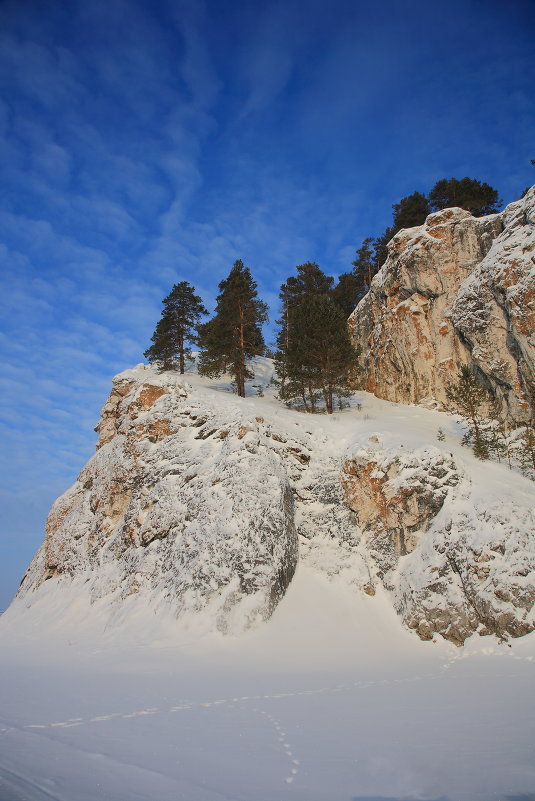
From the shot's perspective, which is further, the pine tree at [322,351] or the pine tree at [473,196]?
the pine tree at [473,196]

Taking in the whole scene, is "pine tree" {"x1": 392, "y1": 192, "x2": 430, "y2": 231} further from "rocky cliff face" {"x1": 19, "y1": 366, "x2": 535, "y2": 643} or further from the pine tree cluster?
"rocky cliff face" {"x1": 19, "y1": 366, "x2": 535, "y2": 643}

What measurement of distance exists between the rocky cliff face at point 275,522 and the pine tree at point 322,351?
4.51 meters

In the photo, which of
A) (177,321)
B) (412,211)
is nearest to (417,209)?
(412,211)

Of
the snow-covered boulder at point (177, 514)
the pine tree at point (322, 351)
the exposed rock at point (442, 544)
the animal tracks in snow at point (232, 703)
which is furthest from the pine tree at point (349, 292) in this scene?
the animal tracks in snow at point (232, 703)

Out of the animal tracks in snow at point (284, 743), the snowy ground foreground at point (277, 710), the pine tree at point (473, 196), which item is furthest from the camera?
the pine tree at point (473, 196)

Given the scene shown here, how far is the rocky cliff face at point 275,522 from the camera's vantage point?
15.8 metres

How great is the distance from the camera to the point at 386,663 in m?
13.2

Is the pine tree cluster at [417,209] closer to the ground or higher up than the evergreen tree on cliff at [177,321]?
higher up

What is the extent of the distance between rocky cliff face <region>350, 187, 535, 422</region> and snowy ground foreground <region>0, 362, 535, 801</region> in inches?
376

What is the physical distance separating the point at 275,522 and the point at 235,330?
20.1 meters

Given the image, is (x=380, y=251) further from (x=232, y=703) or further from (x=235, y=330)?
(x=232, y=703)

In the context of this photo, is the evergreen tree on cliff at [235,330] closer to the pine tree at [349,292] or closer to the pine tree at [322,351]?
the pine tree at [322,351]

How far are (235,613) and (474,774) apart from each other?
1210 cm

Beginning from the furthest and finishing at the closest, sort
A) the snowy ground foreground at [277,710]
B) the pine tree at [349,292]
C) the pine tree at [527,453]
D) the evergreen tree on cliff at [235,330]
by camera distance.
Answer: the pine tree at [349,292] < the evergreen tree on cliff at [235,330] < the pine tree at [527,453] < the snowy ground foreground at [277,710]
